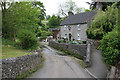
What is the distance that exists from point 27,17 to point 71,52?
11.2 metres

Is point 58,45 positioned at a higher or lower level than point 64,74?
higher

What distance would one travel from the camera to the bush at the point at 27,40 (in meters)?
15.6

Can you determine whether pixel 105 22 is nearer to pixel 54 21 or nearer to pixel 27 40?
pixel 27 40

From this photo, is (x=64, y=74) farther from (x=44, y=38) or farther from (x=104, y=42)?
(x=44, y=38)

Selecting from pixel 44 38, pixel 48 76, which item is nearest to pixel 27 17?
pixel 48 76

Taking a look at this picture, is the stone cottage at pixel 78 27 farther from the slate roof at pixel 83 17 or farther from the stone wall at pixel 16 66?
the stone wall at pixel 16 66

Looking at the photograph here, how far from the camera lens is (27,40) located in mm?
15719

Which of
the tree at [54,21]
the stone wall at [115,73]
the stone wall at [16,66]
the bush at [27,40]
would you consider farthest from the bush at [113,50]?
the tree at [54,21]

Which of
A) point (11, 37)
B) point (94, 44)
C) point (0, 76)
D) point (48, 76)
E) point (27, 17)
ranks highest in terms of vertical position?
point (27, 17)

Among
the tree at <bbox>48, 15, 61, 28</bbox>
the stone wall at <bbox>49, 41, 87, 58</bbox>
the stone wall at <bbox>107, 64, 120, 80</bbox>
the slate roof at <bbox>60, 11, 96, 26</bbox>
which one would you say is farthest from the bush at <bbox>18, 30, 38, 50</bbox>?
the tree at <bbox>48, 15, 61, 28</bbox>

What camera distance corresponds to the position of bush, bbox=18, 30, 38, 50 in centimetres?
1559

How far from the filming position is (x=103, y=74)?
11.0 meters

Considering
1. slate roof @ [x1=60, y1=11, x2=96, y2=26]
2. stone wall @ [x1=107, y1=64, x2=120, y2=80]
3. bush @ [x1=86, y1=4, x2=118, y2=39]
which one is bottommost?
stone wall @ [x1=107, y1=64, x2=120, y2=80]

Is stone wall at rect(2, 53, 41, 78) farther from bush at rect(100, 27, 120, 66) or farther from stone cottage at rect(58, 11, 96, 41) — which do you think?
stone cottage at rect(58, 11, 96, 41)
